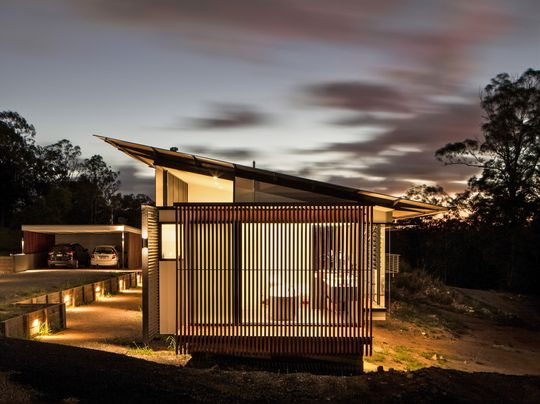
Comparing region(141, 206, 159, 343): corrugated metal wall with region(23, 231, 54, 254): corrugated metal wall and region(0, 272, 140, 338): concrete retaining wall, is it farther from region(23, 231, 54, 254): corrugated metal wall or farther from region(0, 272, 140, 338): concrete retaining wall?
region(23, 231, 54, 254): corrugated metal wall

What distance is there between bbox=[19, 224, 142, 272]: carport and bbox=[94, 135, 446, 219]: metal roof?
15.9 meters

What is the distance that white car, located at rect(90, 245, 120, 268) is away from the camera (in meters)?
27.6

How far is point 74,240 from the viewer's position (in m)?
30.8

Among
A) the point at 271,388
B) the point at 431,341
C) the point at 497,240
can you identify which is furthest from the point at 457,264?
the point at 271,388

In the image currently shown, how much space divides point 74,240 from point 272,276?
23448mm

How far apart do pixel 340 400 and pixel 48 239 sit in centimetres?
2557

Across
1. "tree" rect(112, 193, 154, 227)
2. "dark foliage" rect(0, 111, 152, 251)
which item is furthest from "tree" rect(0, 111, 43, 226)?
"tree" rect(112, 193, 154, 227)

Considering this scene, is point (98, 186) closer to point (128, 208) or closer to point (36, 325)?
point (128, 208)

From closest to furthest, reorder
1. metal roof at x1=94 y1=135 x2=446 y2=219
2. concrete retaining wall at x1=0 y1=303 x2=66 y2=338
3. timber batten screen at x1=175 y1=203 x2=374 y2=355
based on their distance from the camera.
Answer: timber batten screen at x1=175 y1=203 x2=374 y2=355 → concrete retaining wall at x1=0 y1=303 x2=66 y2=338 → metal roof at x1=94 y1=135 x2=446 y2=219

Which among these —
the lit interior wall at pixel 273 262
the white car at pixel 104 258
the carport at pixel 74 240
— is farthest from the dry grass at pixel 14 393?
the white car at pixel 104 258

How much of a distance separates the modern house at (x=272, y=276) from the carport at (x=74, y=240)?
17115 millimetres

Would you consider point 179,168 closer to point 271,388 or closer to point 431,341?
point 271,388

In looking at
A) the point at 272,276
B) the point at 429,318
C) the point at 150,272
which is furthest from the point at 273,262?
the point at 429,318

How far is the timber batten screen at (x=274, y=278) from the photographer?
9531mm
